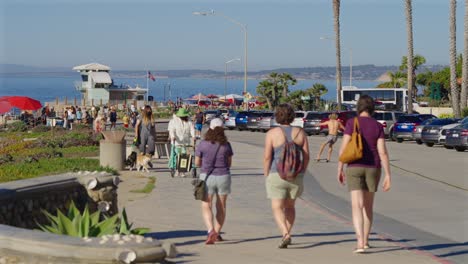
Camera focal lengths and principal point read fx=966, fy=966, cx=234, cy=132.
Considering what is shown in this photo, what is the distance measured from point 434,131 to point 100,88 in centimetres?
8910

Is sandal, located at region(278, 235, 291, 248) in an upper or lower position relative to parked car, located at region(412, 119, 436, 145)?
lower

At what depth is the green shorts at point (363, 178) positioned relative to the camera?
1194cm

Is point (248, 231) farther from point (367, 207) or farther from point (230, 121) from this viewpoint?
point (230, 121)

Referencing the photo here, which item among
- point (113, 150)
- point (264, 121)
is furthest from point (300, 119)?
point (113, 150)

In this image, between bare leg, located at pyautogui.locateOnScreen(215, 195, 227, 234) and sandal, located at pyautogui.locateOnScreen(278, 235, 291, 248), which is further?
bare leg, located at pyautogui.locateOnScreen(215, 195, 227, 234)

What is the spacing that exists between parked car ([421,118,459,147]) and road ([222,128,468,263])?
10.8m

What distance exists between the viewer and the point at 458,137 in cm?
4053

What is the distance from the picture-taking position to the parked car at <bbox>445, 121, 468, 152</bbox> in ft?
132

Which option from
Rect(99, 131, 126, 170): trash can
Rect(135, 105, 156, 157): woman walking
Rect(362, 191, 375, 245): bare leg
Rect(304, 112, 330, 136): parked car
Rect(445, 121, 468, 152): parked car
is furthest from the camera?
Rect(304, 112, 330, 136): parked car

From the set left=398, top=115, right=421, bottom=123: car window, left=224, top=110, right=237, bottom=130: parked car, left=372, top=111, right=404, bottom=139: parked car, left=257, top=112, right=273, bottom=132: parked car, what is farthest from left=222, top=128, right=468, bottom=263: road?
left=224, top=110, right=237, bottom=130: parked car

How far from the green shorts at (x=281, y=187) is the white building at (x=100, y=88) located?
115 m

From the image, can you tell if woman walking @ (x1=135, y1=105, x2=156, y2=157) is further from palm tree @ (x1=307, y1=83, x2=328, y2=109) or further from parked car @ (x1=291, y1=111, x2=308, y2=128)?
palm tree @ (x1=307, y1=83, x2=328, y2=109)

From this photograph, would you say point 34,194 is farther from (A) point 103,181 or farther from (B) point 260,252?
(B) point 260,252

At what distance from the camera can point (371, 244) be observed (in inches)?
524
